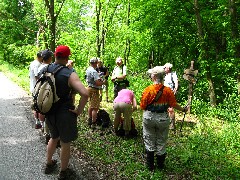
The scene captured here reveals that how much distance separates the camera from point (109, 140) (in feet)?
23.4

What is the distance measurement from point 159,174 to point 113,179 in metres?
0.85

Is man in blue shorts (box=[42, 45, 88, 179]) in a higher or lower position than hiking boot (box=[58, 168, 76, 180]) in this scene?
higher

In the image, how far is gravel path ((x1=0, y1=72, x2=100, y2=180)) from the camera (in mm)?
5266

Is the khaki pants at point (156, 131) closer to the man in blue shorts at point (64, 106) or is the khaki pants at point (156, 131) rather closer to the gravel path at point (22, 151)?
the gravel path at point (22, 151)

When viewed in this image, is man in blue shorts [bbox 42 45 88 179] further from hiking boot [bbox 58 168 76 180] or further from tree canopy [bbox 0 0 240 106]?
tree canopy [bbox 0 0 240 106]

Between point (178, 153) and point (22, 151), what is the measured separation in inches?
134

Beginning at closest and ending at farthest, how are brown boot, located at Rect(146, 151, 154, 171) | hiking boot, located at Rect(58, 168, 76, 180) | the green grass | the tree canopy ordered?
hiking boot, located at Rect(58, 168, 76, 180) < the green grass < brown boot, located at Rect(146, 151, 154, 171) < the tree canopy

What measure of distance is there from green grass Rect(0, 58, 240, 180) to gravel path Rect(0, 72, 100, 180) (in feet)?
1.64

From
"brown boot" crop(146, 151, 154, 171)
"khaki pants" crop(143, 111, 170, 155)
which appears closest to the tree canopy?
"khaki pants" crop(143, 111, 170, 155)

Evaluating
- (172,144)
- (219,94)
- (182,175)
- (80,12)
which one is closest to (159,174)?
(182,175)

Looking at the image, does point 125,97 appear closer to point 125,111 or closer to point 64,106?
point 125,111

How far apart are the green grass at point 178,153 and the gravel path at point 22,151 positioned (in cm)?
50

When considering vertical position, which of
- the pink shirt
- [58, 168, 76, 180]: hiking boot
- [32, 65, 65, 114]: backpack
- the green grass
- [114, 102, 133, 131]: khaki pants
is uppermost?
[32, 65, 65, 114]: backpack

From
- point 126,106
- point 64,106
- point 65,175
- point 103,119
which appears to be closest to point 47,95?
point 64,106
